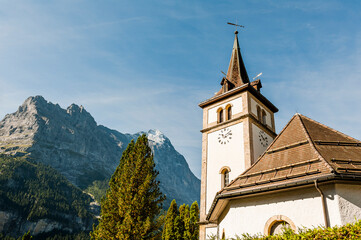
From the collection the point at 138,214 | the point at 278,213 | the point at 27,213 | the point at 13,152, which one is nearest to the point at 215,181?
the point at 138,214

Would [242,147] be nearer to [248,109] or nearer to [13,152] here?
[248,109]

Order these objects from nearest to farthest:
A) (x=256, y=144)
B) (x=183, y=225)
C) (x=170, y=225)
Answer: (x=256, y=144)
(x=183, y=225)
(x=170, y=225)

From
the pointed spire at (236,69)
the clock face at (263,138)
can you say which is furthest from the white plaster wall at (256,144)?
the pointed spire at (236,69)

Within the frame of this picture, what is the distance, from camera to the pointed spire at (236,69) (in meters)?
27.5

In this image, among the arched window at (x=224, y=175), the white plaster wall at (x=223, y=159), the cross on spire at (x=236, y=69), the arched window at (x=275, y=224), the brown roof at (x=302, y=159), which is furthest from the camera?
the cross on spire at (x=236, y=69)

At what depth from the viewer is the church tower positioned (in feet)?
68.8

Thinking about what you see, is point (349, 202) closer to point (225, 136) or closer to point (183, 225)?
point (225, 136)

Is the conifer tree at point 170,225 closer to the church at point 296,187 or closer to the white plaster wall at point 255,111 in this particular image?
the church at point 296,187

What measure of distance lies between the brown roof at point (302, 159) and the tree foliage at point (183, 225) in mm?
34267

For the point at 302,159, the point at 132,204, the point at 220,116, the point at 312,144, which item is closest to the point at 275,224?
the point at 302,159

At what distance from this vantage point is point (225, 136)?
23.1 m

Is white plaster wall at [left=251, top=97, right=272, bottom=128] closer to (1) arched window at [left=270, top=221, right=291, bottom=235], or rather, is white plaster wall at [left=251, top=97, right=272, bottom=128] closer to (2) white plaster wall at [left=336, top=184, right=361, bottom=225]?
(1) arched window at [left=270, top=221, right=291, bottom=235]

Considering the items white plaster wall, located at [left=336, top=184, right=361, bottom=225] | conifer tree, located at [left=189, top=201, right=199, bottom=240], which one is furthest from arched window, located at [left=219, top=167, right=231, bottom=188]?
conifer tree, located at [left=189, top=201, right=199, bottom=240]

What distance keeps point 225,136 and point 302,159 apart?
11457mm
